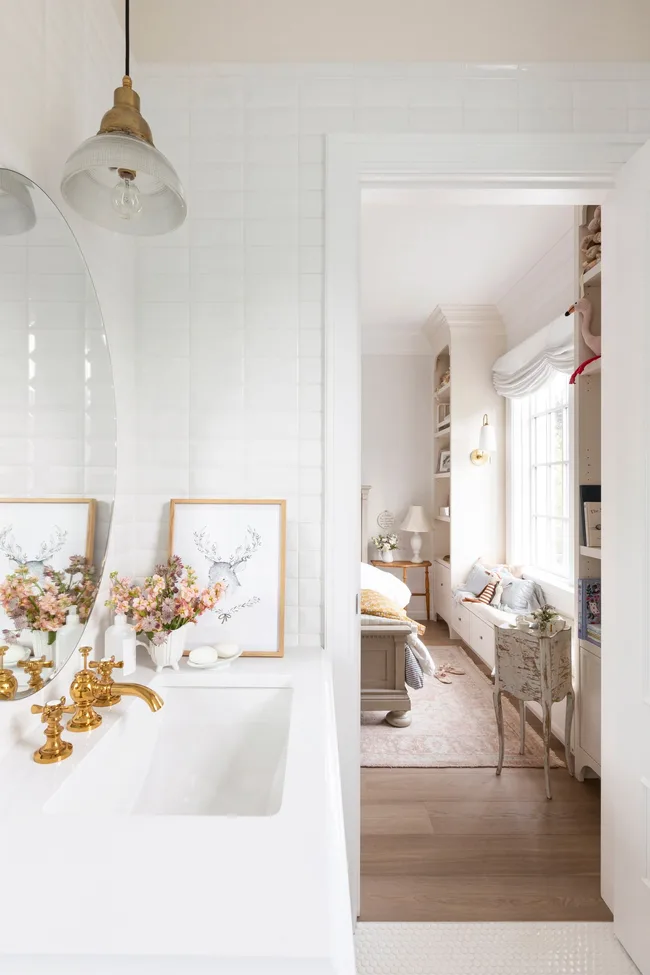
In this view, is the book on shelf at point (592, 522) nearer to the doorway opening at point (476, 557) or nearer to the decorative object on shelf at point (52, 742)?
the doorway opening at point (476, 557)

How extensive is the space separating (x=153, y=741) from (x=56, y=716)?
0.29m

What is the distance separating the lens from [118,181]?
1.25 metres

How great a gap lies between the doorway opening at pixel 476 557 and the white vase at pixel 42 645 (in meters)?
1.40

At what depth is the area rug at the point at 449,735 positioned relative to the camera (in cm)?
285

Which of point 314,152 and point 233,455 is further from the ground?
point 314,152

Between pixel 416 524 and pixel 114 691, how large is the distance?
4.88 meters

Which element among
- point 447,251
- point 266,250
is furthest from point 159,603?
point 447,251

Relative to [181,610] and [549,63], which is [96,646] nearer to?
[181,610]

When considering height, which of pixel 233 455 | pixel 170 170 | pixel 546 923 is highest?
pixel 170 170

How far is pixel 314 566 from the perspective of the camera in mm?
1717

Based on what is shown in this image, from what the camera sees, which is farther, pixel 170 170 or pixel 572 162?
pixel 572 162

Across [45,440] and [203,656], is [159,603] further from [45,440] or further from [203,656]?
[45,440]

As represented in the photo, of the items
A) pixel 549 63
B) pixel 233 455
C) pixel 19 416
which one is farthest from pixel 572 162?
pixel 19 416

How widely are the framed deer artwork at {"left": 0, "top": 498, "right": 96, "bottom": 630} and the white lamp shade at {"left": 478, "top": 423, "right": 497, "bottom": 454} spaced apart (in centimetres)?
412
